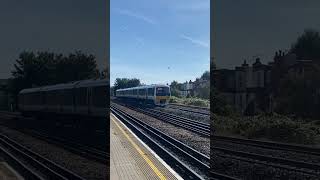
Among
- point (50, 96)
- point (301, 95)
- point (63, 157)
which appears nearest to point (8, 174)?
point (63, 157)

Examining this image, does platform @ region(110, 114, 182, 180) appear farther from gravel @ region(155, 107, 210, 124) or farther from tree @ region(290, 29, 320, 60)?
tree @ region(290, 29, 320, 60)

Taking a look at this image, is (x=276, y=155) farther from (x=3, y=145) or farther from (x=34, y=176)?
(x=3, y=145)

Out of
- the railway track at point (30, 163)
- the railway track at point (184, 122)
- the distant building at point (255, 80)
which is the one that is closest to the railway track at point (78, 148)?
the railway track at point (30, 163)

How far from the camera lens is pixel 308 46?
2.89 metres

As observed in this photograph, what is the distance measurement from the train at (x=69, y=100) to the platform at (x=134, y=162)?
1.90 meters

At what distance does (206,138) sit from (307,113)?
4464 millimetres

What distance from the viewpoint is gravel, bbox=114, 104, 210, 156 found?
6969mm

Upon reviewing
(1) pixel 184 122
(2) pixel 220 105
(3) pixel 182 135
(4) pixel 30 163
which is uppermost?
(2) pixel 220 105

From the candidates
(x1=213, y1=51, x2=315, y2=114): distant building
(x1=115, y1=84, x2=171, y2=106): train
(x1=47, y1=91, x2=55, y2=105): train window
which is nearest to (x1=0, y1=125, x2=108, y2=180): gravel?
(x1=47, y1=91, x2=55, y2=105): train window

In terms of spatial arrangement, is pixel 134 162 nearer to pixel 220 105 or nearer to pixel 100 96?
pixel 220 105

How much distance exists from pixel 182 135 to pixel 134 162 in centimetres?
191

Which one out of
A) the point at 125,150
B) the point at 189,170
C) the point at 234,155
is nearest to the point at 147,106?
the point at 125,150

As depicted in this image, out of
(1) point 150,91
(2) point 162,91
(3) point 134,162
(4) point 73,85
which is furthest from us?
(1) point 150,91

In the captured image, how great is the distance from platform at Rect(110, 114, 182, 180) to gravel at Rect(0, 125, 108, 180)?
1889 millimetres
